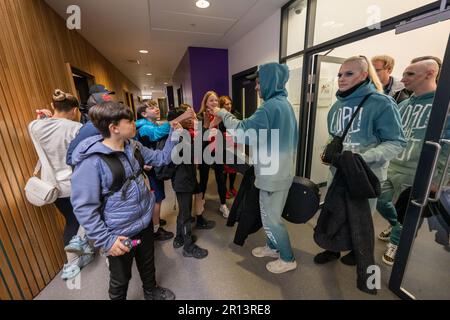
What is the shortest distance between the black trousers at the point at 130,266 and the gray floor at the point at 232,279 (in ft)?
1.00

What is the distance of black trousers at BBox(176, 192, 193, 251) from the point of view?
6.04ft

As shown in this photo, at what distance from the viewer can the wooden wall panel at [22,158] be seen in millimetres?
1351

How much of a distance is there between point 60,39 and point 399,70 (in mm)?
4913

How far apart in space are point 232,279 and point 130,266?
87 cm

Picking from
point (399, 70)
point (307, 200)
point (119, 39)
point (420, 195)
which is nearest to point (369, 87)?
point (420, 195)

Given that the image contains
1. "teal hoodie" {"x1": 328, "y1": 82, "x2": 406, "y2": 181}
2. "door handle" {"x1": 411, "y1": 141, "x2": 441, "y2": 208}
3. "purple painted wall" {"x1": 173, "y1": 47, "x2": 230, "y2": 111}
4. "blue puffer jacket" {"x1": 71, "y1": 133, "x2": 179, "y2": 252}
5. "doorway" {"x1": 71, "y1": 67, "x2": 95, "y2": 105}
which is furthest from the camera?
"purple painted wall" {"x1": 173, "y1": 47, "x2": 230, "y2": 111}

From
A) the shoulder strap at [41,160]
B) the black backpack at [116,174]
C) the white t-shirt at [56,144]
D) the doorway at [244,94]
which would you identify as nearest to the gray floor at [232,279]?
the white t-shirt at [56,144]

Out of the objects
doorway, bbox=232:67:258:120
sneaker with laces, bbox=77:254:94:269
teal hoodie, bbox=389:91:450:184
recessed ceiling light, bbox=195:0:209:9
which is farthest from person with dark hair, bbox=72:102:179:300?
doorway, bbox=232:67:258:120

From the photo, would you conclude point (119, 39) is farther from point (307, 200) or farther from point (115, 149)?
point (307, 200)

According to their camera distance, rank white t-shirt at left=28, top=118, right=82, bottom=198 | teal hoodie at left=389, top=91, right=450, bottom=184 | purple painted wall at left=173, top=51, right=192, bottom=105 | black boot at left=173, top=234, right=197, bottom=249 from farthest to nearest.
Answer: purple painted wall at left=173, top=51, right=192, bottom=105 < black boot at left=173, top=234, right=197, bottom=249 < teal hoodie at left=389, top=91, right=450, bottom=184 < white t-shirt at left=28, top=118, right=82, bottom=198

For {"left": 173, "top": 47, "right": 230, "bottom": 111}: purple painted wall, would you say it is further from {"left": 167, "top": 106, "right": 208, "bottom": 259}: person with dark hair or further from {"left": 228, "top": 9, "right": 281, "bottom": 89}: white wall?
{"left": 167, "top": 106, "right": 208, "bottom": 259}: person with dark hair

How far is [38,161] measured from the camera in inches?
62.1

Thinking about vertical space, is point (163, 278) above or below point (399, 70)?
below

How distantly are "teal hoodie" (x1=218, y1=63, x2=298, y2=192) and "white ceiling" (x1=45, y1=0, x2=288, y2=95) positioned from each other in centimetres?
195
